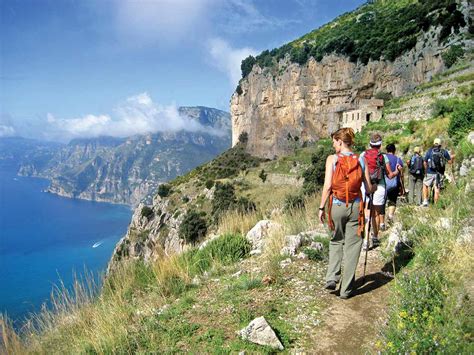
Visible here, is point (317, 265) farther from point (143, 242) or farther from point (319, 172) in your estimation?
point (143, 242)

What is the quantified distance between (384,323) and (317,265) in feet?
5.68

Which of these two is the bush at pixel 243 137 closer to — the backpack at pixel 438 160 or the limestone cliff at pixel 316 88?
the limestone cliff at pixel 316 88

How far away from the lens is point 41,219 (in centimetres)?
18425

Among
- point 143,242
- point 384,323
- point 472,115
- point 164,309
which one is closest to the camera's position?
point 384,323

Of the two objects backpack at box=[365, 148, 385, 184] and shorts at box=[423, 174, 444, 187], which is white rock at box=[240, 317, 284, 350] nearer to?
backpack at box=[365, 148, 385, 184]

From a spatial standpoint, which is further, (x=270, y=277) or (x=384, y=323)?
(x=270, y=277)

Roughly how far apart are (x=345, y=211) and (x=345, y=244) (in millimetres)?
387

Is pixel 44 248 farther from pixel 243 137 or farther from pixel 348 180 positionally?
pixel 348 180

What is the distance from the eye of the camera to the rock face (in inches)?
1842

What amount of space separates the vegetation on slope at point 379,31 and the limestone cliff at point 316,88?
107cm

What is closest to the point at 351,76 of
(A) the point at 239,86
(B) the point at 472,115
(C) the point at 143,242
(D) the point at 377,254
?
(A) the point at 239,86

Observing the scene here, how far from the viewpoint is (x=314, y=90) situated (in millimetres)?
61375

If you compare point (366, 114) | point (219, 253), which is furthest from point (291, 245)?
point (366, 114)

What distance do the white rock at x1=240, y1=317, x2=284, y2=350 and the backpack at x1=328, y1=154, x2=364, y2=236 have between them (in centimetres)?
150
